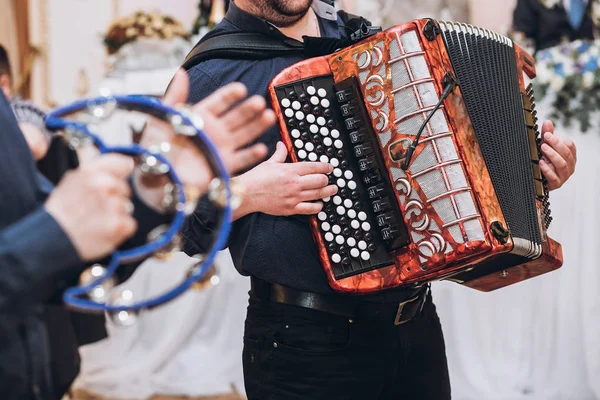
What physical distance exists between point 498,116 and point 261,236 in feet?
1.85

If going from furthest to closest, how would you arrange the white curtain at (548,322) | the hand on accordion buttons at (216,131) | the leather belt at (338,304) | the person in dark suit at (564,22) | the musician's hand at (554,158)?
1. the person in dark suit at (564,22)
2. the white curtain at (548,322)
3. the musician's hand at (554,158)
4. the leather belt at (338,304)
5. the hand on accordion buttons at (216,131)

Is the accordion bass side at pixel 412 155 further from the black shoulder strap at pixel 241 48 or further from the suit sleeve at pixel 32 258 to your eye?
the suit sleeve at pixel 32 258

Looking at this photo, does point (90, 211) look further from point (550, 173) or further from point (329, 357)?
point (550, 173)

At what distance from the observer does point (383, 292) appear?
149 centimetres

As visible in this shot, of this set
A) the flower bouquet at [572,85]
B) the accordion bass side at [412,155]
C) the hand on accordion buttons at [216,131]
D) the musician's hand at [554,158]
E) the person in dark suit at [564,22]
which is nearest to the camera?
the hand on accordion buttons at [216,131]

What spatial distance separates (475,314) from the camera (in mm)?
2805

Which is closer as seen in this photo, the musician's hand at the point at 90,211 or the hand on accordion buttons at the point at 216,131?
the musician's hand at the point at 90,211

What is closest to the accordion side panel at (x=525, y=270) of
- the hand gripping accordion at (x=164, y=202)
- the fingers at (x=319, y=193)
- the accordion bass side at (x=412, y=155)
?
the accordion bass side at (x=412, y=155)

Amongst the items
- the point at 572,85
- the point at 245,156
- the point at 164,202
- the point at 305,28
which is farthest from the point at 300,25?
the point at 572,85

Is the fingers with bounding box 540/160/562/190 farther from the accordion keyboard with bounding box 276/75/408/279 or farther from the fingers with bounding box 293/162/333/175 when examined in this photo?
the fingers with bounding box 293/162/333/175

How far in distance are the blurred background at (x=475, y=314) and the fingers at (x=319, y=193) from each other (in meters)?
1.09

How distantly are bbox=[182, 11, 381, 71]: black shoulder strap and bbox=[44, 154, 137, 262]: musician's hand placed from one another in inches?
36.9

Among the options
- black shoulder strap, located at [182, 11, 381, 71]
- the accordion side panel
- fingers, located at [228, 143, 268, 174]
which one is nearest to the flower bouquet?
the accordion side panel

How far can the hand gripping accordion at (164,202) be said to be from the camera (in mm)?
723
